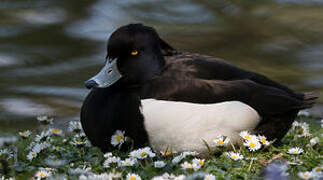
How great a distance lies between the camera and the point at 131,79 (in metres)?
3.91

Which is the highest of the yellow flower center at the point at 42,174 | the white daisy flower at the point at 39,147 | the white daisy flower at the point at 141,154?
the white daisy flower at the point at 141,154

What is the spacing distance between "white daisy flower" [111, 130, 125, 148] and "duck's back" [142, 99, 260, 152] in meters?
0.20

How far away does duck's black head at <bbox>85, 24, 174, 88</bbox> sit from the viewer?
12.6ft

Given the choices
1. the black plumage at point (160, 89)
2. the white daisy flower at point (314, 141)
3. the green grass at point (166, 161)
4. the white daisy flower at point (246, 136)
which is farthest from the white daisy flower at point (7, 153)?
the white daisy flower at point (314, 141)

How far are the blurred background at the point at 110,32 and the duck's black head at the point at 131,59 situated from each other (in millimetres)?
2798

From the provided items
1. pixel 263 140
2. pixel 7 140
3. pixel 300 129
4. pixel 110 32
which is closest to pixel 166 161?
pixel 263 140

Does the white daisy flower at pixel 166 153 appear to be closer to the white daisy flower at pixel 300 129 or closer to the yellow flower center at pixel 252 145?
the yellow flower center at pixel 252 145

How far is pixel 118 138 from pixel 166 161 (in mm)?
427

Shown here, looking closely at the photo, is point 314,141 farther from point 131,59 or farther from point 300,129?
point 131,59

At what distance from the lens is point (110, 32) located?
9789 mm

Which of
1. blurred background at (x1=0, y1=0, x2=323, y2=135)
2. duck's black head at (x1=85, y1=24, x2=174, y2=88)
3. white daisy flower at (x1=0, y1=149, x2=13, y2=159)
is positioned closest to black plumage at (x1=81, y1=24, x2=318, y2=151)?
duck's black head at (x1=85, y1=24, x2=174, y2=88)

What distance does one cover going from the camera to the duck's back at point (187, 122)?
11.7 ft

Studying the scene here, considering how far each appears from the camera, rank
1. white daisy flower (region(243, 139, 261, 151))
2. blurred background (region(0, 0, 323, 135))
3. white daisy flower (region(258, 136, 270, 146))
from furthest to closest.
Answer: blurred background (region(0, 0, 323, 135)) → white daisy flower (region(258, 136, 270, 146)) → white daisy flower (region(243, 139, 261, 151))

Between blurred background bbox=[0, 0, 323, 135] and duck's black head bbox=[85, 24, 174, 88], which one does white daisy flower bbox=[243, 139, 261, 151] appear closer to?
duck's black head bbox=[85, 24, 174, 88]
